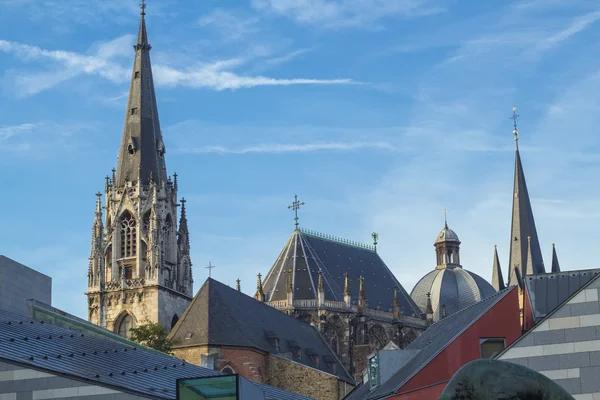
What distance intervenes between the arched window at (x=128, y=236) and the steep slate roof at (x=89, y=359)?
50.8 metres

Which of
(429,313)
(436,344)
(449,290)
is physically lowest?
(436,344)

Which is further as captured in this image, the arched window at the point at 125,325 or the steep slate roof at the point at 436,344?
the arched window at the point at 125,325

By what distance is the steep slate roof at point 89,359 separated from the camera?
830 inches

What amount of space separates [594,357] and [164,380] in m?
8.93

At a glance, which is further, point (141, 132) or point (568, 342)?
point (141, 132)

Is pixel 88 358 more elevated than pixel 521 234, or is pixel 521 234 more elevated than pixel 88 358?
pixel 521 234

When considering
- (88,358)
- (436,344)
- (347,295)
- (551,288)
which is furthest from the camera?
(347,295)

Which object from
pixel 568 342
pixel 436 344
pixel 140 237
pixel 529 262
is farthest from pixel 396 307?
pixel 568 342

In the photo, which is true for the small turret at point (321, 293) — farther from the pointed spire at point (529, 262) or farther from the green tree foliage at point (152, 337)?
the pointed spire at point (529, 262)

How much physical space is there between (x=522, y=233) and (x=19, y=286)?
67.7 m

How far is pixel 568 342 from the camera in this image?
22.8 metres

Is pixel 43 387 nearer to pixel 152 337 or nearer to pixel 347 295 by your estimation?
pixel 152 337

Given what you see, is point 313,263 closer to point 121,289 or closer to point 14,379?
point 121,289

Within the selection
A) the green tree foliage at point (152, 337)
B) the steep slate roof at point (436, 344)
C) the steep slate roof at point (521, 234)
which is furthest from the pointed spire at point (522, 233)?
the steep slate roof at point (436, 344)
